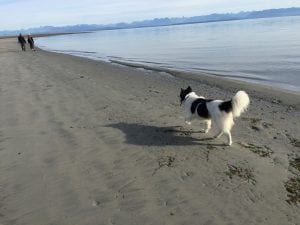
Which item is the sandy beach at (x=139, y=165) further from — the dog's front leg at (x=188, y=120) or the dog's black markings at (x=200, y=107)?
the dog's black markings at (x=200, y=107)

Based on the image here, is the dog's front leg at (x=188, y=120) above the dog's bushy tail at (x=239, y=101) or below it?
below

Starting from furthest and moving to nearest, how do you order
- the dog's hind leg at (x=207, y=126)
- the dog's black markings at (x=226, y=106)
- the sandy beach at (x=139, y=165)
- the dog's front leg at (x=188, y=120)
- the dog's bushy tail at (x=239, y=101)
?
the dog's front leg at (x=188, y=120), the dog's hind leg at (x=207, y=126), the dog's black markings at (x=226, y=106), the dog's bushy tail at (x=239, y=101), the sandy beach at (x=139, y=165)

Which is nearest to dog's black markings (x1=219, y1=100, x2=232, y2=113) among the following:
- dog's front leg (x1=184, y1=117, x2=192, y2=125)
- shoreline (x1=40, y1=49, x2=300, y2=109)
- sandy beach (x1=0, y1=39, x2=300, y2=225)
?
sandy beach (x1=0, y1=39, x2=300, y2=225)

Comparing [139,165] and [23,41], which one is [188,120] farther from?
[23,41]

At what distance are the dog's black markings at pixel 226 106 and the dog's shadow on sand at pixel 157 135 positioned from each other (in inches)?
30.4

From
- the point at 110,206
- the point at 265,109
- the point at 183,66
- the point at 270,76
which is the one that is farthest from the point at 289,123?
the point at 183,66

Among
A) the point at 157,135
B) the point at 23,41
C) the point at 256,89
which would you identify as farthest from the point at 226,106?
the point at 23,41

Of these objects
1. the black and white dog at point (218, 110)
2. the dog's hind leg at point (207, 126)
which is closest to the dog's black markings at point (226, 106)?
the black and white dog at point (218, 110)

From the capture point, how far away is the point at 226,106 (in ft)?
23.2

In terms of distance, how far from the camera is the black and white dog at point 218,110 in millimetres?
6824

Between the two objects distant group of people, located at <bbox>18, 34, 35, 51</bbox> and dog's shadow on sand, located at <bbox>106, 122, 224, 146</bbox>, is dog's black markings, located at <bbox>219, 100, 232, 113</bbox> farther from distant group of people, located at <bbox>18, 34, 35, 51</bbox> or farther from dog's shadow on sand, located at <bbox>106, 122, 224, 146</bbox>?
distant group of people, located at <bbox>18, 34, 35, 51</bbox>

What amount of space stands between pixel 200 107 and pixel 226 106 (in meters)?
0.84

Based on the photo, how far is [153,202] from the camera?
5164mm

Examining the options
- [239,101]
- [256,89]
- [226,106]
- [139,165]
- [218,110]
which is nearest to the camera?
[139,165]
